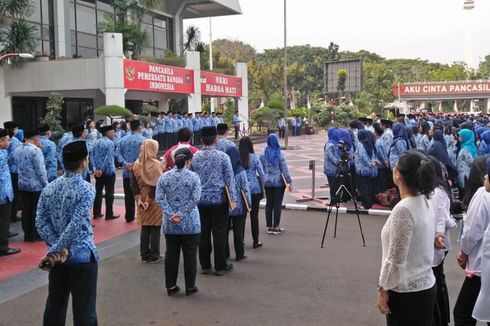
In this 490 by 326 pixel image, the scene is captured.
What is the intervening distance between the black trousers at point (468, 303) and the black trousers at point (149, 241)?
4139 mm

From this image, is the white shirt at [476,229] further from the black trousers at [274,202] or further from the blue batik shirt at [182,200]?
the black trousers at [274,202]

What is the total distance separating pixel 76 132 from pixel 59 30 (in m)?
18.4

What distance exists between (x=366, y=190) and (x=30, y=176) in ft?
20.7

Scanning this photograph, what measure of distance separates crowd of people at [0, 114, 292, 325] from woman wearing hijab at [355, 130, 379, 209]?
8.19 feet

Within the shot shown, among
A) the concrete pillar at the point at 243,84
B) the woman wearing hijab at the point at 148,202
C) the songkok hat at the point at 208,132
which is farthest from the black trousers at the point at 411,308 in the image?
the concrete pillar at the point at 243,84

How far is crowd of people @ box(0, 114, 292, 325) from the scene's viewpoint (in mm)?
4055

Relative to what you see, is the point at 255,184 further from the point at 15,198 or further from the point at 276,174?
the point at 15,198

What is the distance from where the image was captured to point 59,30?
2569cm

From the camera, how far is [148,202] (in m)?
7.14

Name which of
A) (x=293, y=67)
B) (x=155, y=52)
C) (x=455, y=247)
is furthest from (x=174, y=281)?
(x=293, y=67)

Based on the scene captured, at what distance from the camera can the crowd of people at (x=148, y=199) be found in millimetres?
4055

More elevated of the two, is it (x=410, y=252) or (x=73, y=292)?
(x=410, y=252)

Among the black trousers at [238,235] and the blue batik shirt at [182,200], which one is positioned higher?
the blue batik shirt at [182,200]

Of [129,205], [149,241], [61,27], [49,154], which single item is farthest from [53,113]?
[149,241]
